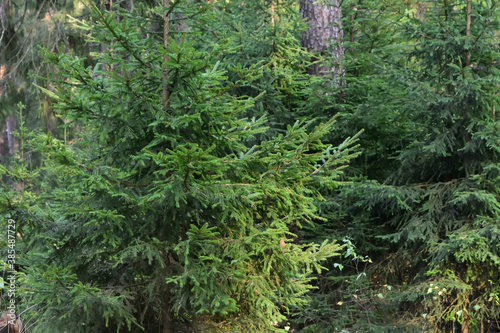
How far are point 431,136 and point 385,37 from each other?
7.43ft

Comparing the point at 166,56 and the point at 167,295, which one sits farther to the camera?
the point at 167,295

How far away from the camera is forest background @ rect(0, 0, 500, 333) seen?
10.2 feet

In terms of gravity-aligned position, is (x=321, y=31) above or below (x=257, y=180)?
above

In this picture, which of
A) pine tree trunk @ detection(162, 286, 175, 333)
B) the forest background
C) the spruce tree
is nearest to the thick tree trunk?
the forest background

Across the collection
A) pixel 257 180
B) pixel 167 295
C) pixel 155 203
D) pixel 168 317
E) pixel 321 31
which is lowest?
pixel 168 317

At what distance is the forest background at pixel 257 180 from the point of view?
312 cm

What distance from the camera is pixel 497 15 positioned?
504 centimetres

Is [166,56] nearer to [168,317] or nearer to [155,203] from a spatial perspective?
[155,203]

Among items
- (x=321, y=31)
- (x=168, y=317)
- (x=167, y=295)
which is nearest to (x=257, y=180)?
(x=167, y=295)

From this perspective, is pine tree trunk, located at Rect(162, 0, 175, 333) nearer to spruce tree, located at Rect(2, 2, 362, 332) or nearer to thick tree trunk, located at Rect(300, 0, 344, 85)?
spruce tree, located at Rect(2, 2, 362, 332)

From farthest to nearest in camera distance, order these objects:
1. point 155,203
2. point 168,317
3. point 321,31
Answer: point 321,31 → point 168,317 → point 155,203

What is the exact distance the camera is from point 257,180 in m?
3.45

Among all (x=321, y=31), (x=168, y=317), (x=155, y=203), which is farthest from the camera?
(x=321, y=31)

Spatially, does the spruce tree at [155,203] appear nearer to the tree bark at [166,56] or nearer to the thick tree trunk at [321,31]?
the tree bark at [166,56]
